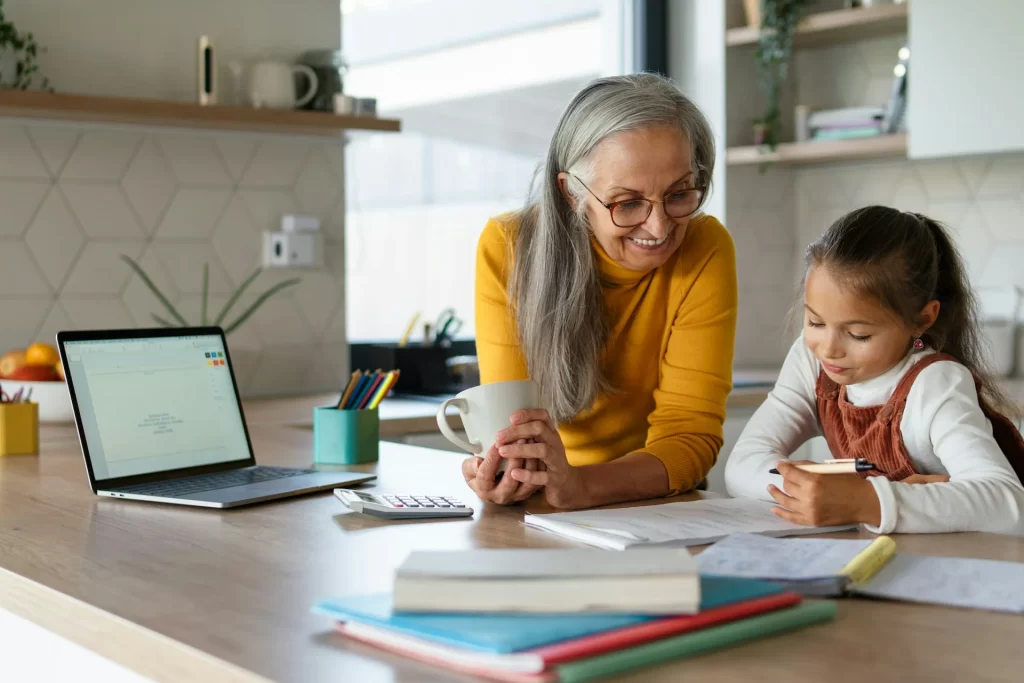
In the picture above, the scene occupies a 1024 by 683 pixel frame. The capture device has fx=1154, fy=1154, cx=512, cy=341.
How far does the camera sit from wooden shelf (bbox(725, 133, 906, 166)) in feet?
10.6

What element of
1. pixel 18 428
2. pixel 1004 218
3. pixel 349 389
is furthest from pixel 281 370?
pixel 1004 218

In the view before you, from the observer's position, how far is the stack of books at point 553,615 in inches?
30.1

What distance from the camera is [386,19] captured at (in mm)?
3277

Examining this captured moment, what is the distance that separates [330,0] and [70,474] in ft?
5.65

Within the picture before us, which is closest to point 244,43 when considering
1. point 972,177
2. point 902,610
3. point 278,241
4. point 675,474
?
point 278,241

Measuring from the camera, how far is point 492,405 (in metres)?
1.38

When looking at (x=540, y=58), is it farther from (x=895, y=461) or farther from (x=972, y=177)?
(x=895, y=461)

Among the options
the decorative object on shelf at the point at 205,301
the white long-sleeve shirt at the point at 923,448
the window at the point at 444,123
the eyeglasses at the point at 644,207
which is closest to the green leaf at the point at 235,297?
the decorative object on shelf at the point at 205,301

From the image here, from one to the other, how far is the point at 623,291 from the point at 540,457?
0.48m

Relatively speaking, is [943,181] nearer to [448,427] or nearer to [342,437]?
[342,437]

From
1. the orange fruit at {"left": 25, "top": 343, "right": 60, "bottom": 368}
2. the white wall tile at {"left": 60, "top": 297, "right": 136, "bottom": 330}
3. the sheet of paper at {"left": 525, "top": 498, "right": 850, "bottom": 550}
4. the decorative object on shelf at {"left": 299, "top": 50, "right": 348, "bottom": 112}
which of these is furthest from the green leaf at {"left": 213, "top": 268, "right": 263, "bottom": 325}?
the sheet of paper at {"left": 525, "top": 498, "right": 850, "bottom": 550}

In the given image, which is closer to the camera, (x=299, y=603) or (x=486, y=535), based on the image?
(x=299, y=603)

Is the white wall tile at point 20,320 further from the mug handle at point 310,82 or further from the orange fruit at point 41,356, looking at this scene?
the mug handle at point 310,82

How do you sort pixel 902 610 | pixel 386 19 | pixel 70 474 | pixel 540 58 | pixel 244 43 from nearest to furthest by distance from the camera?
pixel 902 610 < pixel 70 474 < pixel 244 43 < pixel 386 19 < pixel 540 58
